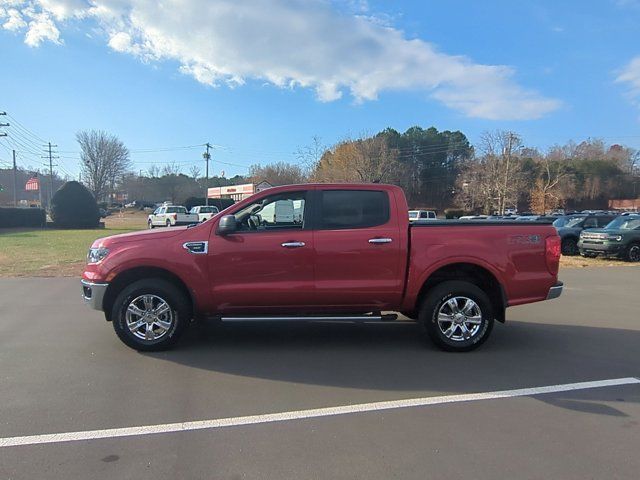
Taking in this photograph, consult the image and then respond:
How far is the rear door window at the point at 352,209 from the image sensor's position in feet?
19.4

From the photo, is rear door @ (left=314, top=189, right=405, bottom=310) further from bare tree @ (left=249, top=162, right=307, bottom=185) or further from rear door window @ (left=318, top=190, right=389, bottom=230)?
bare tree @ (left=249, top=162, right=307, bottom=185)

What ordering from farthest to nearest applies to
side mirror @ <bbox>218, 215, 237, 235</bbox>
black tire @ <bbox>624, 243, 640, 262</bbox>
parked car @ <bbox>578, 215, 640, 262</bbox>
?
black tire @ <bbox>624, 243, 640, 262</bbox>, parked car @ <bbox>578, 215, 640, 262</bbox>, side mirror @ <bbox>218, 215, 237, 235</bbox>

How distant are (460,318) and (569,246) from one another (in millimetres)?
17076

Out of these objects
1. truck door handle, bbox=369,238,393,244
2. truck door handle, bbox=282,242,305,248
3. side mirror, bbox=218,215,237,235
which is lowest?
truck door handle, bbox=282,242,305,248

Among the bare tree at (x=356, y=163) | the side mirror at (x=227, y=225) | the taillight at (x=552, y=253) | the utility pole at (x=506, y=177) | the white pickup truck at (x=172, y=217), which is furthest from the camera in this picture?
the utility pole at (x=506, y=177)

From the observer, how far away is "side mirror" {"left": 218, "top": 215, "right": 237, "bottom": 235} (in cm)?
566

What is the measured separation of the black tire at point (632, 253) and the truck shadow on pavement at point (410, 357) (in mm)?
12229

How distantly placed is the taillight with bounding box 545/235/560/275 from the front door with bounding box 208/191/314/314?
2.90 meters

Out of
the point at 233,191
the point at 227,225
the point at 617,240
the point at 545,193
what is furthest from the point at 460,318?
the point at 233,191

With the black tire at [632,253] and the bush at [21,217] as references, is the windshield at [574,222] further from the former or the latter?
the bush at [21,217]

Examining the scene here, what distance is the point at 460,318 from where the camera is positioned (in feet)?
19.4

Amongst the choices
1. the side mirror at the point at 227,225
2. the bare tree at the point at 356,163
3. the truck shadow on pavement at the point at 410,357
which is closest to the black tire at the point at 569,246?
the truck shadow on pavement at the point at 410,357

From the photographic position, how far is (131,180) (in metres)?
112

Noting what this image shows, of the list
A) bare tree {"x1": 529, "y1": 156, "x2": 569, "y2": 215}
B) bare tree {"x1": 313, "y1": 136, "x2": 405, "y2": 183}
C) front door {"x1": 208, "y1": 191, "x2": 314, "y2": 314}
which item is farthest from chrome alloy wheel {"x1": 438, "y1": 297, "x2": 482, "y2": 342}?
bare tree {"x1": 529, "y1": 156, "x2": 569, "y2": 215}
